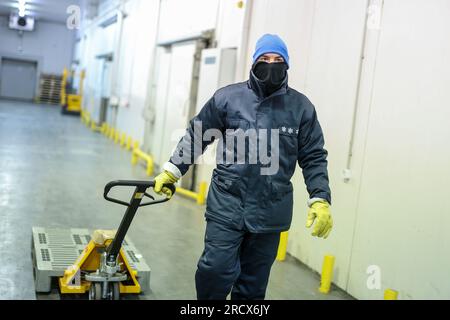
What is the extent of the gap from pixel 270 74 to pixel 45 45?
19943mm

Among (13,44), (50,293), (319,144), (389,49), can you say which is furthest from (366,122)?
(13,44)

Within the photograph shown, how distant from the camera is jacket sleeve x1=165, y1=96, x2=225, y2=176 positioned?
2762mm

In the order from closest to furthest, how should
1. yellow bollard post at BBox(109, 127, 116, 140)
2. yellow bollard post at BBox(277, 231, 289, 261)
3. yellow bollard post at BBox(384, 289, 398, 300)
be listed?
yellow bollard post at BBox(384, 289, 398, 300) → yellow bollard post at BBox(277, 231, 289, 261) → yellow bollard post at BBox(109, 127, 116, 140)

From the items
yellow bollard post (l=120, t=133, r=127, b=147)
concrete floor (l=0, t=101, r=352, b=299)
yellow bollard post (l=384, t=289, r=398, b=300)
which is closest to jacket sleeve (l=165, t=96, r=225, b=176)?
concrete floor (l=0, t=101, r=352, b=299)

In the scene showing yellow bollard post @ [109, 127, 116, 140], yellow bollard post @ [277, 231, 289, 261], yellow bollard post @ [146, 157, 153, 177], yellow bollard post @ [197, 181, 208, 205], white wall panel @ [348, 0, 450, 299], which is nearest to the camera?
white wall panel @ [348, 0, 450, 299]

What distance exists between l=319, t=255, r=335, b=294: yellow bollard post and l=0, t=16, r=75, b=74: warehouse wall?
1701cm

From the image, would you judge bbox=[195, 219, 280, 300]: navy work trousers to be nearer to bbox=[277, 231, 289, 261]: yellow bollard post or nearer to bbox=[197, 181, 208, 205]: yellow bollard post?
bbox=[277, 231, 289, 261]: yellow bollard post

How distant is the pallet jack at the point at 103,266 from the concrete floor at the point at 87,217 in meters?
0.16

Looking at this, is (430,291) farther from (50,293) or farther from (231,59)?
(231,59)

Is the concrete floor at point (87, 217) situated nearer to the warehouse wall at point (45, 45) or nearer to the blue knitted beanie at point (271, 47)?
the blue knitted beanie at point (271, 47)

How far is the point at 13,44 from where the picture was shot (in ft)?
67.1

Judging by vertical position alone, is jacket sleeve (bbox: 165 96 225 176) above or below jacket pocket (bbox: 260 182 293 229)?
above

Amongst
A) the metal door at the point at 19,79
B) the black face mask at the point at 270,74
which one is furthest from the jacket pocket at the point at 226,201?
the metal door at the point at 19,79

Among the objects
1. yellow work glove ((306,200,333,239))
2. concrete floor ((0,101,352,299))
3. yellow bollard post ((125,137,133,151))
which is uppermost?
yellow work glove ((306,200,333,239))
